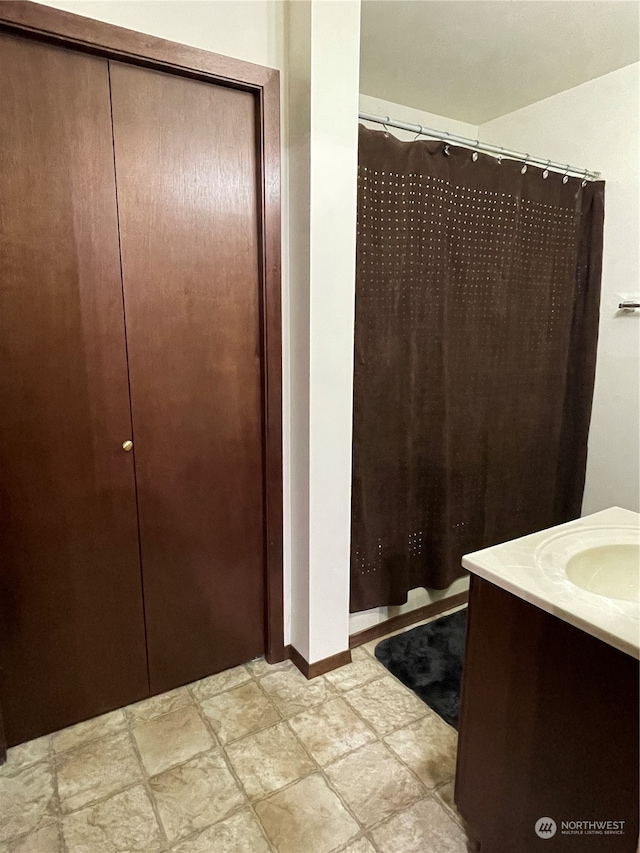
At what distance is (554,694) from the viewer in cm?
98

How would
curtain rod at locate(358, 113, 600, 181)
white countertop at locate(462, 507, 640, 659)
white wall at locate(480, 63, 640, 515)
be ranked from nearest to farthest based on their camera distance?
white countertop at locate(462, 507, 640, 659) < curtain rod at locate(358, 113, 600, 181) < white wall at locate(480, 63, 640, 515)

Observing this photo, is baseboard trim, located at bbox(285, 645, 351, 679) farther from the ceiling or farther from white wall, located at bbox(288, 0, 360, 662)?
the ceiling

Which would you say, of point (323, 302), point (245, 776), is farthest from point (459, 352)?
point (245, 776)

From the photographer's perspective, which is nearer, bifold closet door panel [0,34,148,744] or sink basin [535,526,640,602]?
sink basin [535,526,640,602]

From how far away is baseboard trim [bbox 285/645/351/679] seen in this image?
6.30ft

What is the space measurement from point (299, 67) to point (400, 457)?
1.35 metres

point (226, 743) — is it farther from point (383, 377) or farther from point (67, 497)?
point (383, 377)

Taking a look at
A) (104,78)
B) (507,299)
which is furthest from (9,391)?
(507,299)

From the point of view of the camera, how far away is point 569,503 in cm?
264

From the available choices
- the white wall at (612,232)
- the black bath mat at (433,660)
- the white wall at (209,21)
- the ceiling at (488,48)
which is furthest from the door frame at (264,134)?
the white wall at (612,232)

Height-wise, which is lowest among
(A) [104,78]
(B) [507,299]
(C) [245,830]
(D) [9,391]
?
(C) [245,830]

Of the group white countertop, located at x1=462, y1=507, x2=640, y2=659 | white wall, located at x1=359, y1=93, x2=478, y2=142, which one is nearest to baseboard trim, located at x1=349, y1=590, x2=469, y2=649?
white countertop, located at x1=462, y1=507, x2=640, y2=659

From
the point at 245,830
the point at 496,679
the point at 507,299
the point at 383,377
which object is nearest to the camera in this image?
the point at 496,679

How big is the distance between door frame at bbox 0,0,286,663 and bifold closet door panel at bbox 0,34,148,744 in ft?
0.20
